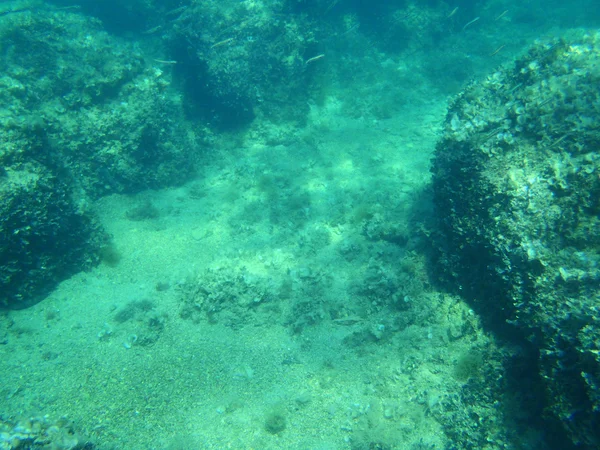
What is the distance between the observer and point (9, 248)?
243 inches

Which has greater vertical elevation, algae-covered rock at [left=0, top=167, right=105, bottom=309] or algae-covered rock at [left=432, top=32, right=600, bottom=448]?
algae-covered rock at [left=432, top=32, right=600, bottom=448]

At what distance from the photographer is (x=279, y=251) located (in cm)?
740

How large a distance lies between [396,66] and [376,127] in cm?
502

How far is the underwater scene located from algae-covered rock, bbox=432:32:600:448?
3 cm

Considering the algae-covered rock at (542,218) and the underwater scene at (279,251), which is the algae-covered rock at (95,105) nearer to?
the underwater scene at (279,251)

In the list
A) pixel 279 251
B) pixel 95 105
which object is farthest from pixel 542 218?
pixel 95 105

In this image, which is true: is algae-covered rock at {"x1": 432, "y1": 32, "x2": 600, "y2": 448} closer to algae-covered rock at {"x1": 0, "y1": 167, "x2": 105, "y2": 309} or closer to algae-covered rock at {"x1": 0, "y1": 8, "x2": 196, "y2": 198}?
algae-covered rock at {"x1": 0, "y1": 167, "x2": 105, "y2": 309}

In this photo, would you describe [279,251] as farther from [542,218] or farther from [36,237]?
[36,237]

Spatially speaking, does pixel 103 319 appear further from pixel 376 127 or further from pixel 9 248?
pixel 376 127

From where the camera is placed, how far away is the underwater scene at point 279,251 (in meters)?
4.39

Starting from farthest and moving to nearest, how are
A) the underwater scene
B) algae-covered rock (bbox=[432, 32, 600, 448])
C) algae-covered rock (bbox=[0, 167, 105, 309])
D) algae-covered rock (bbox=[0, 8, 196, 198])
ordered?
algae-covered rock (bbox=[0, 8, 196, 198]) < algae-covered rock (bbox=[0, 167, 105, 309]) < the underwater scene < algae-covered rock (bbox=[432, 32, 600, 448])

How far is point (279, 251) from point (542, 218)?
Result: 4.99 m

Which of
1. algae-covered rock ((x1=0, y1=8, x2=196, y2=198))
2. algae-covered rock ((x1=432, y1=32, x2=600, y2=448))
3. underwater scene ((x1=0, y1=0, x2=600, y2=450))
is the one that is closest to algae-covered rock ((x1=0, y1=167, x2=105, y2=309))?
underwater scene ((x1=0, y1=0, x2=600, y2=450))

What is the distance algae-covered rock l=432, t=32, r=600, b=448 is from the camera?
3.68 m
